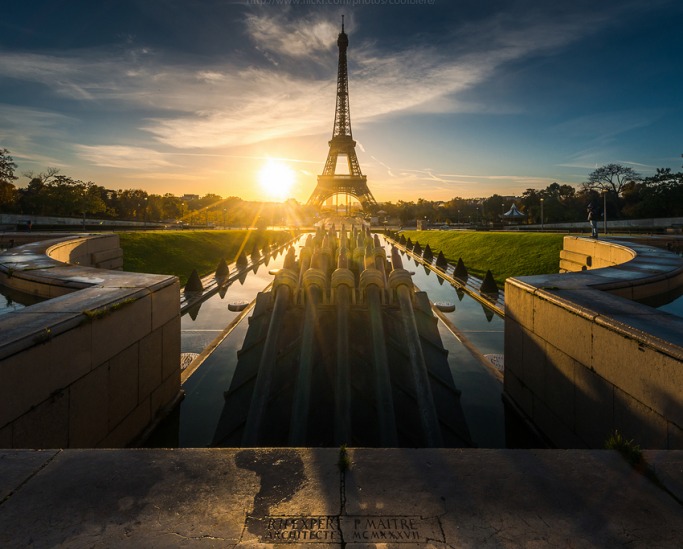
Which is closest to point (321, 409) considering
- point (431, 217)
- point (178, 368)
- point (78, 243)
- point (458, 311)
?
point (178, 368)

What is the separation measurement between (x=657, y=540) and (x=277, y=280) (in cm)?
995

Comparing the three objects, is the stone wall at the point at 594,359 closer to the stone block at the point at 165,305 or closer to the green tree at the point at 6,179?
the stone block at the point at 165,305

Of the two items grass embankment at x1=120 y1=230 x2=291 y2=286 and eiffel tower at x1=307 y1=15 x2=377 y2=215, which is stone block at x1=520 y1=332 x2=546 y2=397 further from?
eiffel tower at x1=307 y1=15 x2=377 y2=215

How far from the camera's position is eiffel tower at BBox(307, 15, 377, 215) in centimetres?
8475

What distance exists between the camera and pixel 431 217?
396 ft

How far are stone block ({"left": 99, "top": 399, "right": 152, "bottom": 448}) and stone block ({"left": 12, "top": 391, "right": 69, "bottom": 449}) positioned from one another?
835mm

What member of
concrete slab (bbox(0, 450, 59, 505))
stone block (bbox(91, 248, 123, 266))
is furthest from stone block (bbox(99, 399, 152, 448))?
stone block (bbox(91, 248, 123, 266))

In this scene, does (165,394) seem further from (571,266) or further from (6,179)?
(6,179)

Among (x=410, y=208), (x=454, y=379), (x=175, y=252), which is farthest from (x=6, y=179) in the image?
(x=410, y=208)

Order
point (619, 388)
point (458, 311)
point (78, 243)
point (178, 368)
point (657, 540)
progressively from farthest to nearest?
point (78, 243)
point (458, 311)
point (178, 368)
point (619, 388)
point (657, 540)

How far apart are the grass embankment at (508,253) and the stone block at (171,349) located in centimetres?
1952

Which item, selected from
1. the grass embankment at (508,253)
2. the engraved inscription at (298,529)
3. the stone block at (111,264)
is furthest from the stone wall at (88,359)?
the grass embankment at (508,253)

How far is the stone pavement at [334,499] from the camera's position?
7.72ft

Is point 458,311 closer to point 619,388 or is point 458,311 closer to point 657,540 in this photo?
point 619,388
